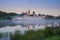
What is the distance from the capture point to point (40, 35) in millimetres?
1465

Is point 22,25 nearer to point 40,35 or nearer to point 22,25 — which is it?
point 22,25

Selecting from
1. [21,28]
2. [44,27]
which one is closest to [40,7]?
[44,27]

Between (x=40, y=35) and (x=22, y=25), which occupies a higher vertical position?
(x=22, y=25)

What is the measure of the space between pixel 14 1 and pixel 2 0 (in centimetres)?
15

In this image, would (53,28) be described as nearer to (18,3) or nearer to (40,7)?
(40,7)

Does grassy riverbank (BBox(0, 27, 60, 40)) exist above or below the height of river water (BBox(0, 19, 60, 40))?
below

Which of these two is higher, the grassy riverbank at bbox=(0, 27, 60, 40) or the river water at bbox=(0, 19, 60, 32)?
the river water at bbox=(0, 19, 60, 32)

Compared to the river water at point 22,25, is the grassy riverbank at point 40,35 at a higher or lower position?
lower

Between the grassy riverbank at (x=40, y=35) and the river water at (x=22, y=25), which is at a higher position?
the river water at (x=22, y=25)

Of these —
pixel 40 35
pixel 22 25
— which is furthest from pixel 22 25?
pixel 40 35

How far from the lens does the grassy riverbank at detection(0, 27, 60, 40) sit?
1.42 m

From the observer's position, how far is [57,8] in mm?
1556

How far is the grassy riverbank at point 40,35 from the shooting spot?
→ 1.42 meters

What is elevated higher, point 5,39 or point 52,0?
point 52,0
